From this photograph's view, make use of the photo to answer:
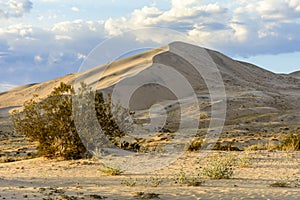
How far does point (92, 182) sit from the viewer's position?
1373 cm

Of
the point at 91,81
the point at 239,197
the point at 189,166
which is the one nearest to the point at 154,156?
the point at 189,166

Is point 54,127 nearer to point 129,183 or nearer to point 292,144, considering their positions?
point 129,183

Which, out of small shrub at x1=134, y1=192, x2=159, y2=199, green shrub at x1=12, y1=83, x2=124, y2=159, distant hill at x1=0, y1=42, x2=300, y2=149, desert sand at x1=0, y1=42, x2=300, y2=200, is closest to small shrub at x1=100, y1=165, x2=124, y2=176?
desert sand at x1=0, y1=42, x2=300, y2=200

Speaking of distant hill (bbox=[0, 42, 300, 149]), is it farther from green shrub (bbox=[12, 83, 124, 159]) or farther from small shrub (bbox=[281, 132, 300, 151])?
green shrub (bbox=[12, 83, 124, 159])

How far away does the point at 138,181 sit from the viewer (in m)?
13.8

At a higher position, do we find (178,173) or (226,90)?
(226,90)

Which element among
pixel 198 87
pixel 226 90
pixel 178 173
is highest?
pixel 198 87

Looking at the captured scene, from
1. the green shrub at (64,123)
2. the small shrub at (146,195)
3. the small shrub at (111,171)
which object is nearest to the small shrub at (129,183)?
the small shrub at (146,195)

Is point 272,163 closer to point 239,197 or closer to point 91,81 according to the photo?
point 239,197

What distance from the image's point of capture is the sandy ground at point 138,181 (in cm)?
1163

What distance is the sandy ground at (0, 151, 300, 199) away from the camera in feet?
38.2

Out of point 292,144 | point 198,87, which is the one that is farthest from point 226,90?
point 292,144

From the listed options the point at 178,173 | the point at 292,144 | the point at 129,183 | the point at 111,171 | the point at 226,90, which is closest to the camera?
the point at 129,183

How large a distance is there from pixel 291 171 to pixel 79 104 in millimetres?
8889
